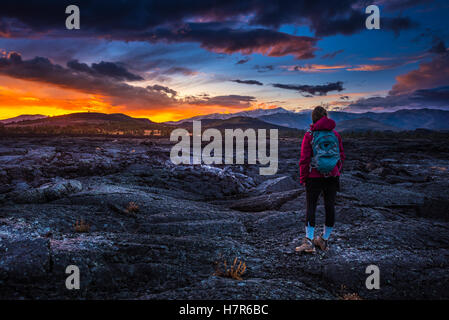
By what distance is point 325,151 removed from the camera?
5.47m

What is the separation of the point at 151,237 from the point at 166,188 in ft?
30.8

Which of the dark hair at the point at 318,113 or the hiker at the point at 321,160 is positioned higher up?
the dark hair at the point at 318,113

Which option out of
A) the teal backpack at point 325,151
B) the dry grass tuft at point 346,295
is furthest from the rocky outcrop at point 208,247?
the teal backpack at point 325,151

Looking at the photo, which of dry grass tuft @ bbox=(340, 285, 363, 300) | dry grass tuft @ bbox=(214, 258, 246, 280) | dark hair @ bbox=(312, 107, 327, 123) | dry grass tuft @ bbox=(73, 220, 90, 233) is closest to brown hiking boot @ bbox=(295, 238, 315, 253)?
dry grass tuft @ bbox=(340, 285, 363, 300)

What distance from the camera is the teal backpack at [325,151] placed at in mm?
5461

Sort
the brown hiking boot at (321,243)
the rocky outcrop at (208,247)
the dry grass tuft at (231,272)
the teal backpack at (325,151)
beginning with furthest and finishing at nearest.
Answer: the brown hiking boot at (321,243), the teal backpack at (325,151), the dry grass tuft at (231,272), the rocky outcrop at (208,247)

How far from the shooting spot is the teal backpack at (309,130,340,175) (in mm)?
5461

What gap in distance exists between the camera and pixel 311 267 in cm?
575

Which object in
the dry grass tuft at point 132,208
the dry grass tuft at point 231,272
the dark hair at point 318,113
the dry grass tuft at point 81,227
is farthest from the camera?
the dry grass tuft at point 132,208

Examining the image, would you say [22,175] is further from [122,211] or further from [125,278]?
[125,278]

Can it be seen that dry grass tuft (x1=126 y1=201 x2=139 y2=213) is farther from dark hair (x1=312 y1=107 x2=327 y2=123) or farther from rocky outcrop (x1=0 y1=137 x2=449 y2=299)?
dark hair (x1=312 y1=107 x2=327 y2=123)

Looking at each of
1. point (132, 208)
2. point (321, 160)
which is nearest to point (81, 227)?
point (132, 208)

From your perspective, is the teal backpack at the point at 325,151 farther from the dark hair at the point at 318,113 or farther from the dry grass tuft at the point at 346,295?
the dry grass tuft at the point at 346,295
